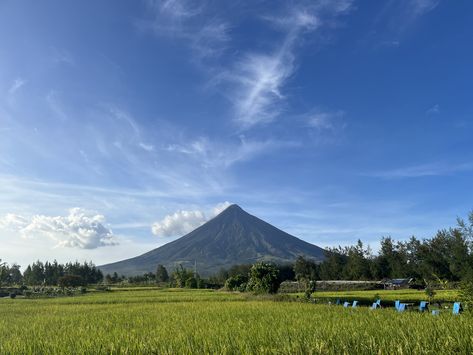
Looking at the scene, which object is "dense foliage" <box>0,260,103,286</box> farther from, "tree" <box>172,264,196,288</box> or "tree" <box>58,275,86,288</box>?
"tree" <box>172,264,196,288</box>

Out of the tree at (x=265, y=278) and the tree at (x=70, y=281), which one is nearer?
the tree at (x=265, y=278)

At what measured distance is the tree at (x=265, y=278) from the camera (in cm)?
4681

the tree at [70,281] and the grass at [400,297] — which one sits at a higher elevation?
the tree at [70,281]

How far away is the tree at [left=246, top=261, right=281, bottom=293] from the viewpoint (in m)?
46.8

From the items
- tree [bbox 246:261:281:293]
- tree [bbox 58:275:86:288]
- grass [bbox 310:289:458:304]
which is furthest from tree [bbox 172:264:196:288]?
grass [bbox 310:289:458:304]

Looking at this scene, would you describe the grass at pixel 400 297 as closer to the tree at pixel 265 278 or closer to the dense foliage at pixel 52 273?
the tree at pixel 265 278

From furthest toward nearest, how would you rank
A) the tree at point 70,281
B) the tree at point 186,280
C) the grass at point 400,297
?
the tree at point 70,281
the tree at point 186,280
the grass at point 400,297

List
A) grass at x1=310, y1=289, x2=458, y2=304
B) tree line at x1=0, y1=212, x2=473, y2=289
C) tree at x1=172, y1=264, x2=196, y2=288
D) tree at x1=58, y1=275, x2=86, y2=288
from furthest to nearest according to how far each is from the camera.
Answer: tree at x1=58, y1=275, x2=86, y2=288 < tree at x1=172, y1=264, x2=196, y2=288 < tree line at x1=0, y1=212, x2=473, y2=289 < grass at x1=310, y1=289, x2=458, y2=304

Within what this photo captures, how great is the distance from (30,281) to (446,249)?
110 metres

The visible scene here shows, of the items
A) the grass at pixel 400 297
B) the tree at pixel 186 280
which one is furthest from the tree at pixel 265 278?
the tree at pixel 186 280

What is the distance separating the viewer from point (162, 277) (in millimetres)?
129625

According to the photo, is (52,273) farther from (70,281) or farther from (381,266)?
(381,266)

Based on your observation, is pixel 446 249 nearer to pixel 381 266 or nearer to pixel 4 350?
pixel 381 266

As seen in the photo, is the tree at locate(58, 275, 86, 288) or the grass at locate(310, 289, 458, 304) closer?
the grass at locate(310, 289, 458, 304)
